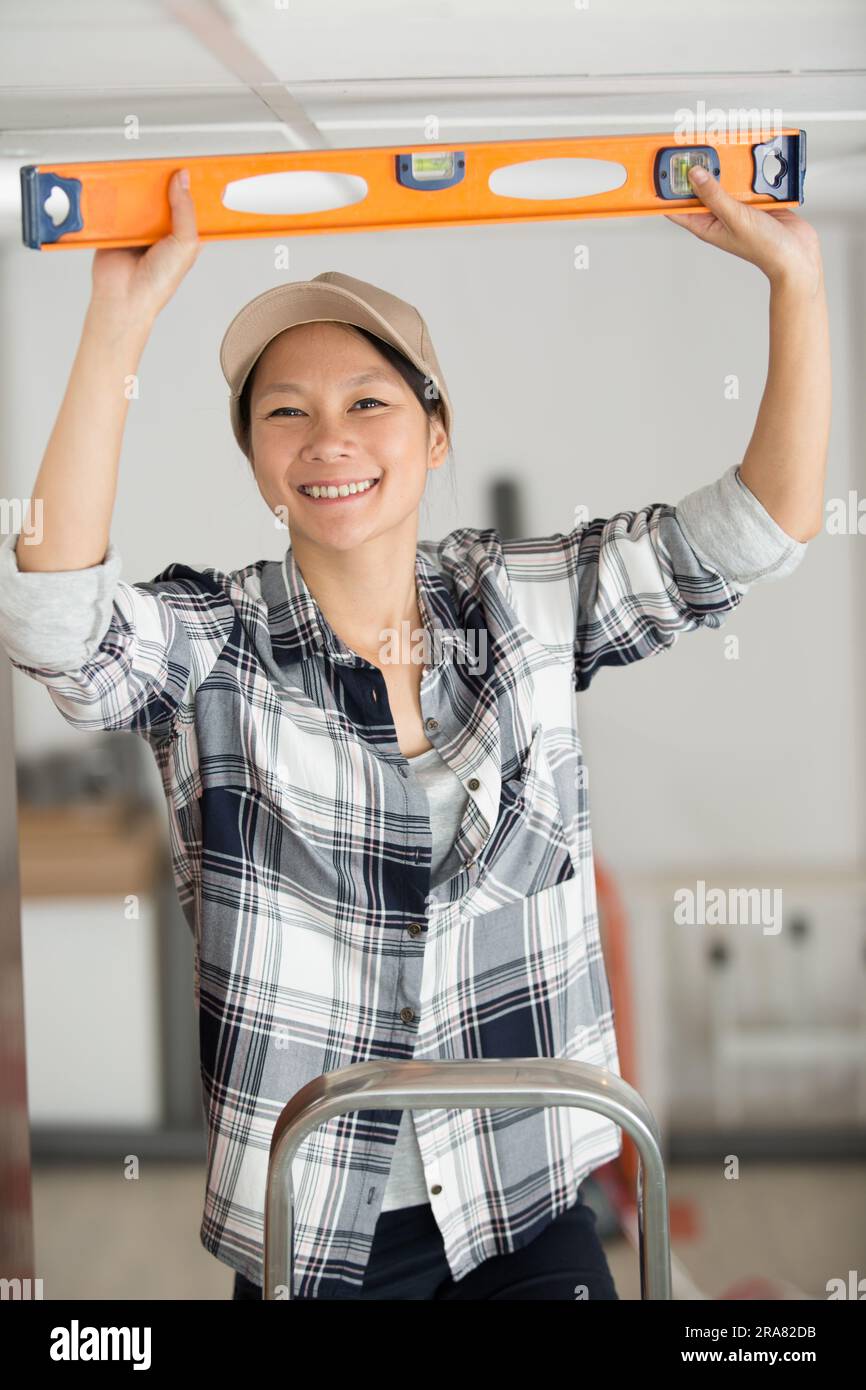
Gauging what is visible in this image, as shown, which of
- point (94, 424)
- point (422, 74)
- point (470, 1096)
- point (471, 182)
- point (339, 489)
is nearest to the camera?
point (470, 1096)

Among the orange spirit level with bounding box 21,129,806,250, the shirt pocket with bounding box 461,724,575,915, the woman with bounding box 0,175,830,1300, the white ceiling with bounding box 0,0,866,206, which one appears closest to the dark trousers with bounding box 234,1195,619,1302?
the woman with bounding box 0,175,830,1300

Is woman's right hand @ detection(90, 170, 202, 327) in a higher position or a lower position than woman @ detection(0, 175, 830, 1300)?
higher

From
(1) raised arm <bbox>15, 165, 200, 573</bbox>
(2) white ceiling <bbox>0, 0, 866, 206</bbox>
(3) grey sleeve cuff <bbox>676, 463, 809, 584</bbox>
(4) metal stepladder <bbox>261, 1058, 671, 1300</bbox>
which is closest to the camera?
(4) metal stepladder <bbox>261, 1058, 671, 1300</bbox>

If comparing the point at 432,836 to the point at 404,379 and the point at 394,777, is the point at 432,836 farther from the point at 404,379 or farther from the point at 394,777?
the point at 404,379

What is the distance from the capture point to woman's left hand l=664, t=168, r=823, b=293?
3.34 feet

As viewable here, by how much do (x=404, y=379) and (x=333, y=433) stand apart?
9cm

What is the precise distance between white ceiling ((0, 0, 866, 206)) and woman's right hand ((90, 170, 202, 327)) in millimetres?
371

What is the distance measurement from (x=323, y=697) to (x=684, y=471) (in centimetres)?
54

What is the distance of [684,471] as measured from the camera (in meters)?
1.45

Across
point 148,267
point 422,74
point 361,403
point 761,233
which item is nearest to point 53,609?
point 148,267

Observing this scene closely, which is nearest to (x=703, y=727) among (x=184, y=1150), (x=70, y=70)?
(x=184, y=1150)

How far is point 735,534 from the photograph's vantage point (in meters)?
1.09

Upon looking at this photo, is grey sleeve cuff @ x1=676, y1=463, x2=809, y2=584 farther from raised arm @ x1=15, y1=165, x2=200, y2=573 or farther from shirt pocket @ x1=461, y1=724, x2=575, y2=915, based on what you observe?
raised arm @ x1=15, y1=165, x2=200, y2=573

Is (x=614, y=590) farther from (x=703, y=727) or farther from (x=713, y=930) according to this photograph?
(x=713, y=930)
